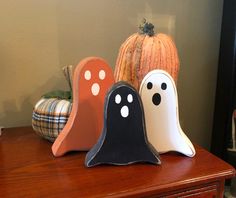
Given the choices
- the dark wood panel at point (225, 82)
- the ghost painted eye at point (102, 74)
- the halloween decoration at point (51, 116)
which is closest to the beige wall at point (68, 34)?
the dark wood panel at point (225, 82)

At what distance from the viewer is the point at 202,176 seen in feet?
1.82

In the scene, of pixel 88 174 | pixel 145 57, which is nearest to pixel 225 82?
pixel 145 57

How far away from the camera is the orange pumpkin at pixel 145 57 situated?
26.9 inches

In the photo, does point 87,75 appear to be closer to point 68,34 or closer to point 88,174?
point 88,174

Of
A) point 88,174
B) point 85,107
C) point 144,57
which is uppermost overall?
point 144,57

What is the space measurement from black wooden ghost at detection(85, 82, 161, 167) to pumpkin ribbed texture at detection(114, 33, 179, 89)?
15cm

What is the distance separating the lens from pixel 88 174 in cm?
55

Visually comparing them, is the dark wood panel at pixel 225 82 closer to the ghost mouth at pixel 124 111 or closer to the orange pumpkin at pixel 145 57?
the orange pumpkin at pixel 145 57

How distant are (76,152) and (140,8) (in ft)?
2.03

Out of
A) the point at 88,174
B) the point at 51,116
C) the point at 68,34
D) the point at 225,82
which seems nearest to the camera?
the point at 88,174

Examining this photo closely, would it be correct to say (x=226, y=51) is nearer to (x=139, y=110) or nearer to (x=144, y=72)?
(x=144, y=72)

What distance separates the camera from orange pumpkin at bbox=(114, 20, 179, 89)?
0.68m

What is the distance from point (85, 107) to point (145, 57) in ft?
0.67

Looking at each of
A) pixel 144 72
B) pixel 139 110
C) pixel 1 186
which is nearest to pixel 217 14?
pixel 144 72
